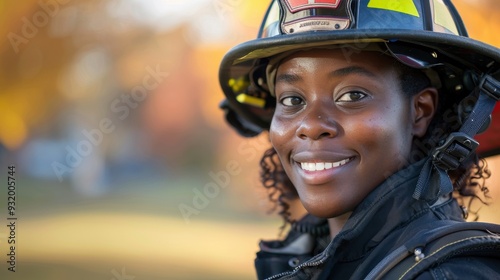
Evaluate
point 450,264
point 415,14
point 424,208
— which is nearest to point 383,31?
point 415,14

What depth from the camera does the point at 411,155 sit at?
102 inches

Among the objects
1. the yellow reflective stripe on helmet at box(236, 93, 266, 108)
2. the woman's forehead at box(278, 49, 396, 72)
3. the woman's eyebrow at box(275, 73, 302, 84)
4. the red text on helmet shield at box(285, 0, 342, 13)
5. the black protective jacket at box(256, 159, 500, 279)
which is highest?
the yellow reflective stripe on helmet at box(236, 93, 266, 108)

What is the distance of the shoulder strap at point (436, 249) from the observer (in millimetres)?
1966

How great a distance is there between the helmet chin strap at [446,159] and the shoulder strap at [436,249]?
0.28 m

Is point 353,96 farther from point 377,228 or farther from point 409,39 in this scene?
point 377,228

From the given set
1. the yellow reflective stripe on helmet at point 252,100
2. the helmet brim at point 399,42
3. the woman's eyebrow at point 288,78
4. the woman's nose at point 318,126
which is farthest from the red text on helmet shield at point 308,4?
the yellow reflective stripe on helmet at point 252,100

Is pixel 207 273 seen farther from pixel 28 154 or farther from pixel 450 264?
pixel 28 154

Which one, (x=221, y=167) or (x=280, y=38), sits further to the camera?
(x=221, y=167)

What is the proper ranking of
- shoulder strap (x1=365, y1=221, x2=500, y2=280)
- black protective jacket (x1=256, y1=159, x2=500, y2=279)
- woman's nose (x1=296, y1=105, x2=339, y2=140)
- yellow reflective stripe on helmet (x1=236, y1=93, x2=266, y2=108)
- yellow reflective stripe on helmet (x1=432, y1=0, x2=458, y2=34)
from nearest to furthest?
shoulder strap (x1=365, y1=221, x2=500, y2=280) < black protective jacket (x1=256, y1=159, x2=500, y2=279) < woman's nose (x1=296, y1=105, x2=339, y2=140) < yellow reflective stripe on helmet (x1=432, y1=0, x2=458, y2=34) < yellow reflective stripe on helmet (x1=236, y1=93, x2=266, y2=108)

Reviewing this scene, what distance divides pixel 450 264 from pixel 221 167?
20606mm

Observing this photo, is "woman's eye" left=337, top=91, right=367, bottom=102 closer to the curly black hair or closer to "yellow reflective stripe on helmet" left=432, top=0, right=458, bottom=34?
the curly black hair

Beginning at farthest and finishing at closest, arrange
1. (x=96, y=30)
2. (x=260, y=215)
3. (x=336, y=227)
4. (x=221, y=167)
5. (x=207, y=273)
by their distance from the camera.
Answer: (x=221, y=167)
(x=96, y=30)
(x=260, y=215)
(x=207, y=273)
(x=336, y=227)

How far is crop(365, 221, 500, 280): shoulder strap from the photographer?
197 cm

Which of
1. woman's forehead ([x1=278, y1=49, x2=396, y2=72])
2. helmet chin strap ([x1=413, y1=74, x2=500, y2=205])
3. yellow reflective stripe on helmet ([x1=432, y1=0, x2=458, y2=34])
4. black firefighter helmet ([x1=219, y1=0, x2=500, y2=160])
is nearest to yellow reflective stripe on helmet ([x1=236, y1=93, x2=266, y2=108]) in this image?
black firefighter helmet ([x1=219, y1=0, x2=500, y2=160])
